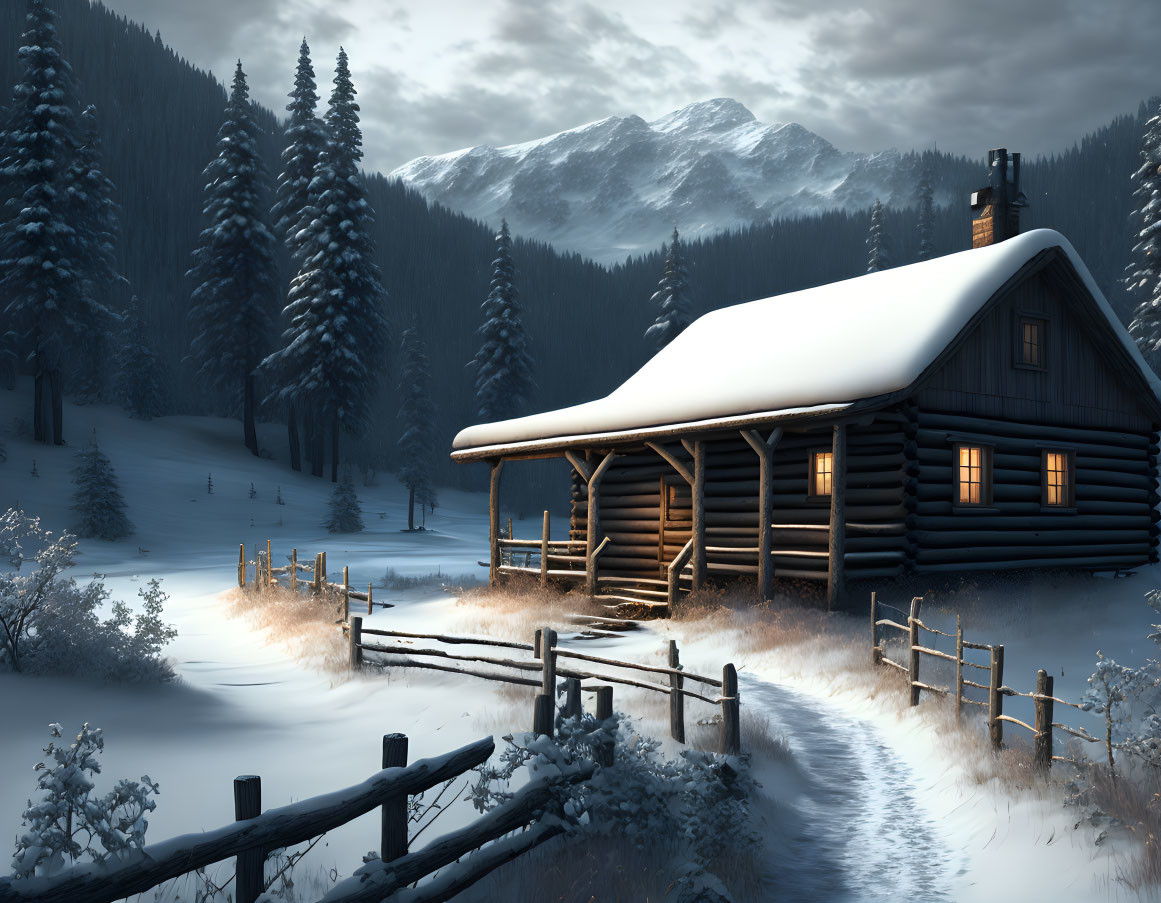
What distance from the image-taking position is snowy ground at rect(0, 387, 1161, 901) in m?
7.15

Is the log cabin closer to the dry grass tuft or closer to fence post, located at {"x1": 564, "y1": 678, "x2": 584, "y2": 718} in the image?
the dry grass tuft

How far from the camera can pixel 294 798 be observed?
7.83m

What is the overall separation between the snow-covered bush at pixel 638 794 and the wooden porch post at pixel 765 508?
9902mm

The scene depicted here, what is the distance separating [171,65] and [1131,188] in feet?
307

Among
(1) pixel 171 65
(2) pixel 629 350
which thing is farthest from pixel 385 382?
(1) pixel 171 65

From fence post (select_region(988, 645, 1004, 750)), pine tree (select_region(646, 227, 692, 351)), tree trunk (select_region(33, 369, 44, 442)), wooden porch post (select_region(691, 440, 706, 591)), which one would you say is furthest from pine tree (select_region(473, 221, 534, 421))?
fence post (select_region(988, 645, 1004, 750))

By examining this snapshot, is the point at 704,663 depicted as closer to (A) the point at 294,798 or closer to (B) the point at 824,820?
(B) the point at 824,820

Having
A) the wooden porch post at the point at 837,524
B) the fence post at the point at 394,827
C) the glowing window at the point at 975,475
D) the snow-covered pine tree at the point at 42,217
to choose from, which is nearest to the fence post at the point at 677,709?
the fence post at the point at 394,827

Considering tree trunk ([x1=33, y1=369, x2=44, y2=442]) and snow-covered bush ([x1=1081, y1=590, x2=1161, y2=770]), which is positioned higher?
tree trunk ([x1=33, y1=369, x2=44, y2=442])

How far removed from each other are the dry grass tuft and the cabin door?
6.77m

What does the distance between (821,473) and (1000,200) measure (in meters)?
8.93

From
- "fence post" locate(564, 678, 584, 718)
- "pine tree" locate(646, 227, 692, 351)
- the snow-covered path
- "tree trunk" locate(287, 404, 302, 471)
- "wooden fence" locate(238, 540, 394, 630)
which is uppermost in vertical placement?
"pine tree" locate(646, 227, 692, 351)

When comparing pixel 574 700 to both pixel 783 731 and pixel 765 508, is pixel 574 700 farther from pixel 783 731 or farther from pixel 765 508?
pixel 765 508

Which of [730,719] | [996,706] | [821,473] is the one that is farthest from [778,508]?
[730,719]
